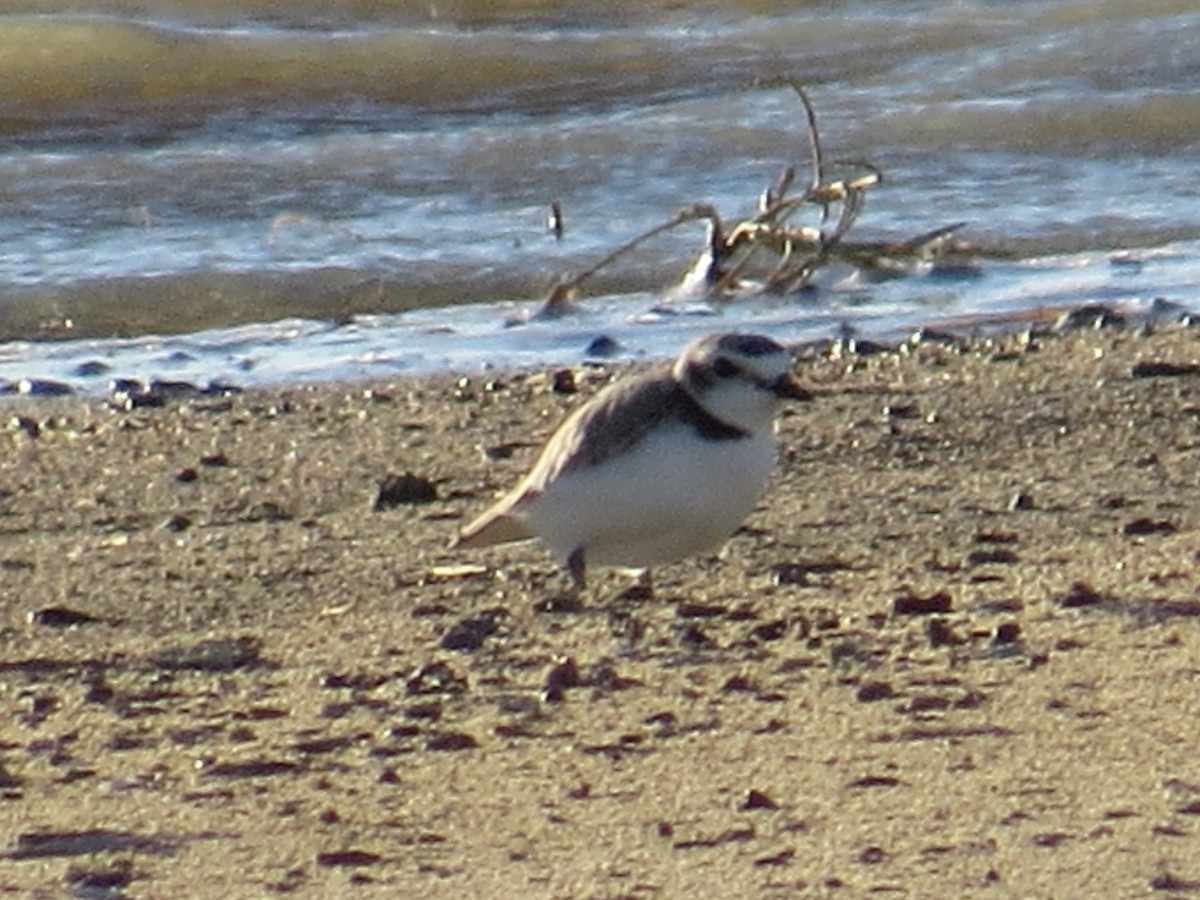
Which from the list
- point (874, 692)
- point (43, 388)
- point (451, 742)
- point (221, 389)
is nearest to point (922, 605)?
point (874, 692)

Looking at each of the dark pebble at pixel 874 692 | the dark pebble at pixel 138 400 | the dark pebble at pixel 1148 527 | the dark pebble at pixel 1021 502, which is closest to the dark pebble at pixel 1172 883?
the dark pebble at pixel 874 692

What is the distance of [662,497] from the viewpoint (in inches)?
159

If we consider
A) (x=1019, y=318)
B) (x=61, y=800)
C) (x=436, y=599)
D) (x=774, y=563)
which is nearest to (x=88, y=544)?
(x=436, y=599)

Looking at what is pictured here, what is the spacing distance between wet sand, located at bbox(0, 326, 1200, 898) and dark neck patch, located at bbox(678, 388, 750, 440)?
0.26 metres

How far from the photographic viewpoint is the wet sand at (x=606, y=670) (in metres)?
3.21

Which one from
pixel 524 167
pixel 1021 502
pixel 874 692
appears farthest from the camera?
pixel 524 167

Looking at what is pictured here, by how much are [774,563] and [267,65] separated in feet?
22.5

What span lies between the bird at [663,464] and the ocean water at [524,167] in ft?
7.60

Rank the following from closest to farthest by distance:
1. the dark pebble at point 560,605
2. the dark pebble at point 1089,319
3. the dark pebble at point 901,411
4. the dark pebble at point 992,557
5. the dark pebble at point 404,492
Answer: the dark pebble at point 560,605 < the dark pebble at point 992,557 < the dark pebble at point 404,492 < the dark pebble at point 901,411 < the dark pebble at point 1089,319

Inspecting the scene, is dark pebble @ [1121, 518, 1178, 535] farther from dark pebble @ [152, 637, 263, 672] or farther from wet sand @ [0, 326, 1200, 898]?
dark pebble @ [152, 637, 263, 672]

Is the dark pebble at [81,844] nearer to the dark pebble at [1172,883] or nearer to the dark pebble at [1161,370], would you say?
the dark pebble at [1172,883]

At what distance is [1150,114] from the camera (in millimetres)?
10055

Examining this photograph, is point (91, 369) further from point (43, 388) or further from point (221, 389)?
point (221, 389)

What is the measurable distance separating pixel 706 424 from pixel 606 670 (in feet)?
1.33
